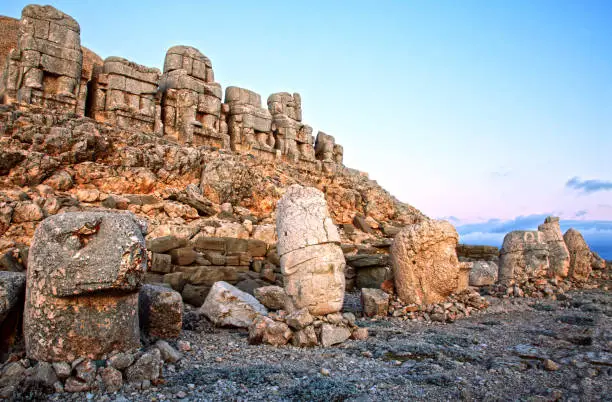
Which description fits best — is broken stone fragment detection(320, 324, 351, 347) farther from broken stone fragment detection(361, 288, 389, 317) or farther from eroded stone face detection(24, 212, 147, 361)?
eroded stone face detection(24, 212, 147, 361)

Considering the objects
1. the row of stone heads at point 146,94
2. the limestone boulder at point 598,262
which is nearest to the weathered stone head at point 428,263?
the limestone boulder at point 598,262

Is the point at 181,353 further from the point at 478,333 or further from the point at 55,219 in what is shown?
the point at 478,333

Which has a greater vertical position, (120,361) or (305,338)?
(120,361)

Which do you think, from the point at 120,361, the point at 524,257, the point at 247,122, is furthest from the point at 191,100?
the point at 120,361

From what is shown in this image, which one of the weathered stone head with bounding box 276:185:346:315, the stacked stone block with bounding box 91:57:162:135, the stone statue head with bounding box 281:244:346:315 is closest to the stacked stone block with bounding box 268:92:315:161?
the stacked stone block with bounding box 91:57:162:135

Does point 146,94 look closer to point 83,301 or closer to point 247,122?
point 247,122

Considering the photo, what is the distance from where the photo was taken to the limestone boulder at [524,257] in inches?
445

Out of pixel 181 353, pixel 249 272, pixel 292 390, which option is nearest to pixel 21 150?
pixel 249 272

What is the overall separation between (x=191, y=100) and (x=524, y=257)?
1385cm

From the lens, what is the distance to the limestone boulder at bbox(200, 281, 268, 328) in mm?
6739

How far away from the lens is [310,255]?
21.1 ft

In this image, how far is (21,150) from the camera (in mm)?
10797

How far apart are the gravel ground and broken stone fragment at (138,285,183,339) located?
417mm

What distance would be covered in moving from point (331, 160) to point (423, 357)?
19.6 m
